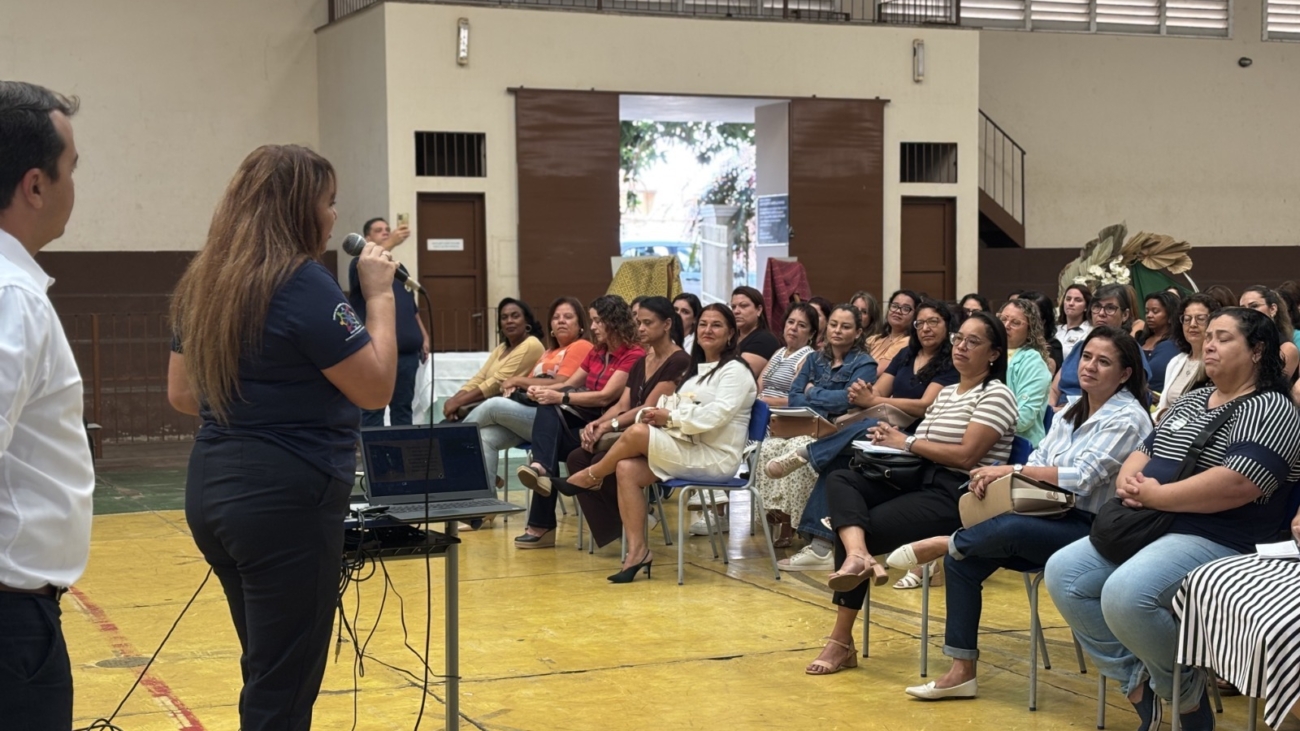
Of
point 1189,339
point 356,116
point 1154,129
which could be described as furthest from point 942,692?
point 1154,129

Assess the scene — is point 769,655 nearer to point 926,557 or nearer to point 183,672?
point 926,557

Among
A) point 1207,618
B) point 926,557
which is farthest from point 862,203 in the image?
point 1207,618

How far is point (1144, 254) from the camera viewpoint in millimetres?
13125

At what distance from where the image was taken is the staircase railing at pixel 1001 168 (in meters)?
19.5

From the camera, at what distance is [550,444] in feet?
27.3

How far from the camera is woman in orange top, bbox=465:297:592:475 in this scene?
888 centimetres

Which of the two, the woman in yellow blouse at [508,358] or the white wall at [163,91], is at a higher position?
the white wall at [163,91]

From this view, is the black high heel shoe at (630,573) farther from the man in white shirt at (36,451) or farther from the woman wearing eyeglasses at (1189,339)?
the man in white shirt at (36,451)

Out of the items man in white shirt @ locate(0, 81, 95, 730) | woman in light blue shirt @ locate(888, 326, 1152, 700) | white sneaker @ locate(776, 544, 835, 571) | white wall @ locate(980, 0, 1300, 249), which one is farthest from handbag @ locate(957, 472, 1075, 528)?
white wall @ locate(980, 0, 1300, 249)

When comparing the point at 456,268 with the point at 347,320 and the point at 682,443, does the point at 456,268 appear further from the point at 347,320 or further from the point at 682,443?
the point at 347,320

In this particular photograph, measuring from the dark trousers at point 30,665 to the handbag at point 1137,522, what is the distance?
10.9 feet

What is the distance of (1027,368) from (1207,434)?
2679mm

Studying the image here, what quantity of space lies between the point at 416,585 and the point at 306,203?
4289 mm

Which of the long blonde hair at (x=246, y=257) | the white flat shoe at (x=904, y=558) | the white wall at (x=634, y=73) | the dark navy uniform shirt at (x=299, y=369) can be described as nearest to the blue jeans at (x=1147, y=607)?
the white flat shoe at (x=904, y=558)
